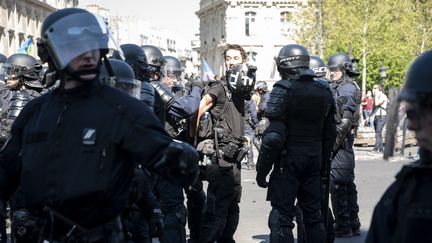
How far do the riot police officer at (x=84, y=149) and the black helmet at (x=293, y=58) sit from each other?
3.64m

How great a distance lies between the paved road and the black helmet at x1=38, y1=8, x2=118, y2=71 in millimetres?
1503

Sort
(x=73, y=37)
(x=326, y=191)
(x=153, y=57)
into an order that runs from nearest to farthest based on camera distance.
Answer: (x=73, y=37)
(x=326, y=191)
(x=153, y=57)

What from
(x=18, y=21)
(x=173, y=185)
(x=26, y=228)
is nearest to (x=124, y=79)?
(x=26, y=228)

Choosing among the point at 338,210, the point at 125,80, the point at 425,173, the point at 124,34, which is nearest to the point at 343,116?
the point at 338,210

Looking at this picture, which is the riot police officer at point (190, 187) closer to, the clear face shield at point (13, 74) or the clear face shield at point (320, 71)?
the clear face shield at point (320, 71)

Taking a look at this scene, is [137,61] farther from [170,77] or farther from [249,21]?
[249,21]

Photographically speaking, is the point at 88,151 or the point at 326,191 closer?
the point at 88,151

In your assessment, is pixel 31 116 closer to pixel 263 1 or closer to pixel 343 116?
pixel 343 116

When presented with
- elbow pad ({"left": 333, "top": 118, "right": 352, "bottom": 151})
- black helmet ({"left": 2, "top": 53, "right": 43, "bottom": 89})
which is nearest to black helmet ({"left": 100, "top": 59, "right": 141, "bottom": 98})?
black helmet ({"left": 2, "top": 53, "right": 43, "bottom": 89})

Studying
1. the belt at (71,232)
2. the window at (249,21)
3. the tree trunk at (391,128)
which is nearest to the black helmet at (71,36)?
the belt at (71,232)

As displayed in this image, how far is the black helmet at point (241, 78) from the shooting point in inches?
321

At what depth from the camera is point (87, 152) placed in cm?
409

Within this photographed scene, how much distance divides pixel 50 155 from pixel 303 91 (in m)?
3.55

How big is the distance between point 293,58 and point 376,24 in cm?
3373
